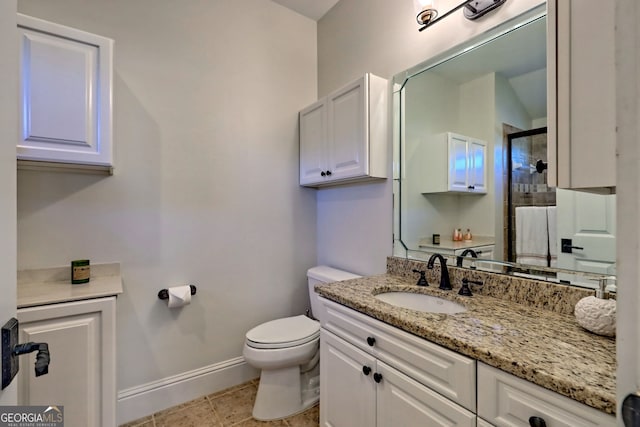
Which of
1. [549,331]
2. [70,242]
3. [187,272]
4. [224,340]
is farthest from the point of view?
[224,340]

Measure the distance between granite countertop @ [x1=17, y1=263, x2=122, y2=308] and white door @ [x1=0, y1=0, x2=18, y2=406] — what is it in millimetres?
717

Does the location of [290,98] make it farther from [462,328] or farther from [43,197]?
[462,328]

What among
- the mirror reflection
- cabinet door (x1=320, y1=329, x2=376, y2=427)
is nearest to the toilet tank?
the mirror reflection

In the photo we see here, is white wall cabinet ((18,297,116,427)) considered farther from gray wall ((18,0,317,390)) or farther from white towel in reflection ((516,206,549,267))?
white towel in reflection ((516,206,549,267))

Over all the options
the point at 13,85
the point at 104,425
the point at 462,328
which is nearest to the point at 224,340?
the point at 104,425

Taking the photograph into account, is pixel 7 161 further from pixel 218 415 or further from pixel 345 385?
pixel 218 415

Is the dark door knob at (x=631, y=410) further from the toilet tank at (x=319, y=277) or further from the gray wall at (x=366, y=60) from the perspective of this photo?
the toilet tank at (x=319, y=277)

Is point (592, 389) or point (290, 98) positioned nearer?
point (592, 389)

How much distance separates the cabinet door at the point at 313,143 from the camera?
2.07 meters

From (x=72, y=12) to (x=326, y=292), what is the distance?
6.59ft

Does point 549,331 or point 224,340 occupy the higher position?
point 549,331

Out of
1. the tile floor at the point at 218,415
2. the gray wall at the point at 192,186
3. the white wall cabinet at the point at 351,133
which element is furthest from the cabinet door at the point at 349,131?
the tile floor at the point at 218,415

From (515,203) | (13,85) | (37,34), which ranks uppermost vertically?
(37,34)

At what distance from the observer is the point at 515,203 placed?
1322 mm
